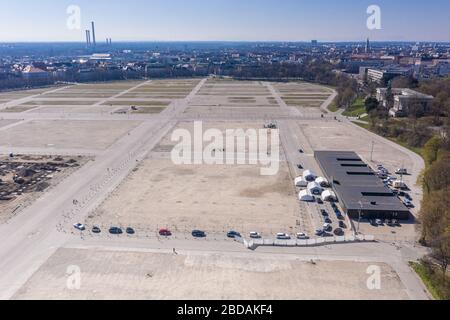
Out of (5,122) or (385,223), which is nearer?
(385,223)

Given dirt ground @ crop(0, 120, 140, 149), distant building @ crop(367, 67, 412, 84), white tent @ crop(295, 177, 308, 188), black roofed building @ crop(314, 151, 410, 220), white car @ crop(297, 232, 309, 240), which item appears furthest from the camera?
distant building @ crop(367, 67, 412, 84)

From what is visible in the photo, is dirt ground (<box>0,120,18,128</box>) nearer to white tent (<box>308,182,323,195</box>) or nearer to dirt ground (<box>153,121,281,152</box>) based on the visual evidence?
dirt ground (<box>153,121,281,152</box>)

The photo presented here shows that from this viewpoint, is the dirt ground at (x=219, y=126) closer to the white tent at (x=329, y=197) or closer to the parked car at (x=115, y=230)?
the white tent at (x=329, y=197)

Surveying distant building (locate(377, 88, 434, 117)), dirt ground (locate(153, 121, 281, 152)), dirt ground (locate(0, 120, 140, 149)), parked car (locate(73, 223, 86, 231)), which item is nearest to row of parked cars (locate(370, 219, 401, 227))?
parked car (locate(73, 223, 86, 231))

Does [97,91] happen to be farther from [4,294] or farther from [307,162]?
[4,294]

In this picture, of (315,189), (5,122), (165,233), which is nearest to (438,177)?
(315,189)

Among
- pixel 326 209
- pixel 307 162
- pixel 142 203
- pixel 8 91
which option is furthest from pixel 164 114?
pixel 8 91

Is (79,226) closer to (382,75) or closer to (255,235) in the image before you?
(255,235)
